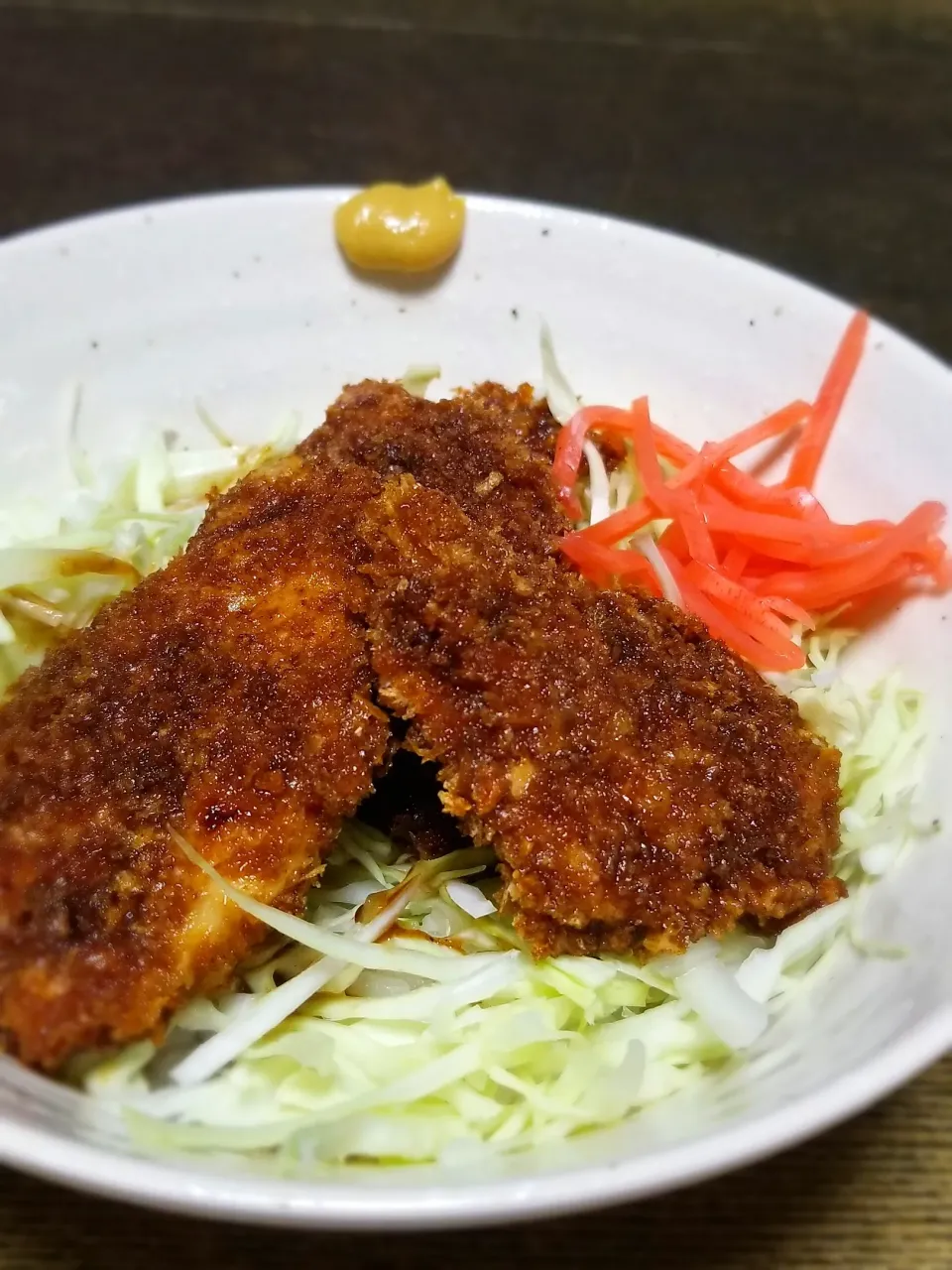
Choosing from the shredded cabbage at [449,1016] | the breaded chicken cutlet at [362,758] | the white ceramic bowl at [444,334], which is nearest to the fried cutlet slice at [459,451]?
the breaded chicken cutlet at [362,758]

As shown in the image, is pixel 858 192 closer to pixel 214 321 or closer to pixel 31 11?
pixel 214 321

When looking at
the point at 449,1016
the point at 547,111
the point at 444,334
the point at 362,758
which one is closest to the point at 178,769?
the point at 362,758

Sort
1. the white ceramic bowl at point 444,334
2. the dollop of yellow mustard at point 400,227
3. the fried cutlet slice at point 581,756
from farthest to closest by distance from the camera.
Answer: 1. the dollop of yellow mustard at point 400,227
2. the white ceramic bowl at point 444,334
3. the fried cutlet slice at point 581,756

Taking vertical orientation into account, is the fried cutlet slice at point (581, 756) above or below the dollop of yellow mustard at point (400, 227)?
below

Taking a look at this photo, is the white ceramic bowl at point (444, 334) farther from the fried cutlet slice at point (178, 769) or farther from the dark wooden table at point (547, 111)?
the dark wooden table at point (547, 111)

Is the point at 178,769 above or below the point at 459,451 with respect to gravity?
below

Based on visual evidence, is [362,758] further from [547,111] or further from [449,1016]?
[547,111]
